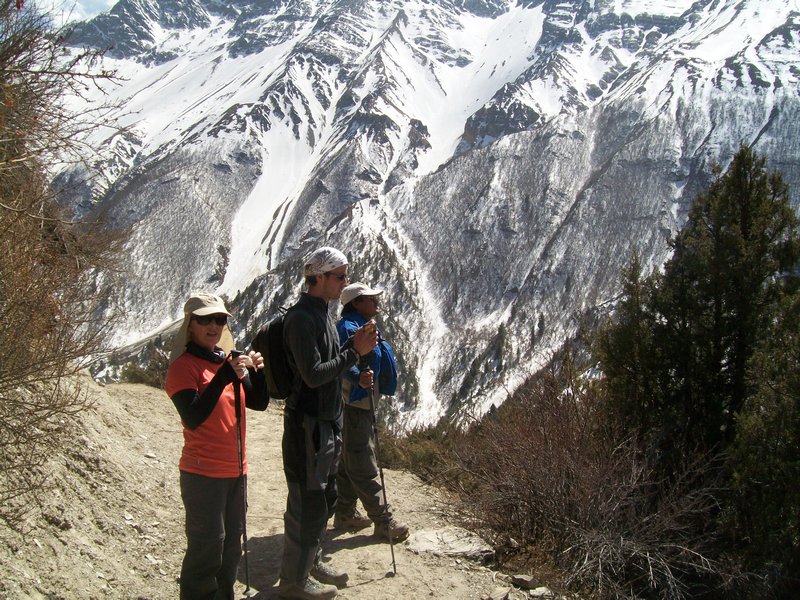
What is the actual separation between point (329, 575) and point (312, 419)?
1.22m

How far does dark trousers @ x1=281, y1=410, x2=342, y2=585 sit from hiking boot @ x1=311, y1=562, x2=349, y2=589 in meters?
0.31

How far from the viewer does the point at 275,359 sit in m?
4.07

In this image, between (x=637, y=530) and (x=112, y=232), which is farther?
(x=112, y=232)

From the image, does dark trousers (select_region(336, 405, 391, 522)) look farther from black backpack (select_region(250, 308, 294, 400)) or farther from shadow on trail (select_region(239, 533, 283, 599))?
black backpack (select_region(250, 308, 294, 400))

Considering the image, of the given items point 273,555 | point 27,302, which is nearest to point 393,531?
point 273,555

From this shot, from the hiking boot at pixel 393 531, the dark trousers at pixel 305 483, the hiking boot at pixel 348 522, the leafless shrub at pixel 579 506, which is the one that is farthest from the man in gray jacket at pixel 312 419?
the leafless shrub at pixel 579 506

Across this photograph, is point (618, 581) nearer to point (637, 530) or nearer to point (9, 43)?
point (637, 530)

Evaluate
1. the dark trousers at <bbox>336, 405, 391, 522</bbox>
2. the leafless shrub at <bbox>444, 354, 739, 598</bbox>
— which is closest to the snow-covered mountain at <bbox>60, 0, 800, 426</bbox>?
the leafless shrub at <bbox>444, 354, 739, 598</bbox>

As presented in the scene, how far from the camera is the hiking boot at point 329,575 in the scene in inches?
175

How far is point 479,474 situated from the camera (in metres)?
6.66

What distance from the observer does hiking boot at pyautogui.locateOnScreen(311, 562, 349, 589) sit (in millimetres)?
4457

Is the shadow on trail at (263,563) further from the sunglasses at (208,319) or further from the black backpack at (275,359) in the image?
the sunglasses at (208,319)

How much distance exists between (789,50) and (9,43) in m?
147

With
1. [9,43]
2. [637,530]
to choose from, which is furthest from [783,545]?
[9,43]
